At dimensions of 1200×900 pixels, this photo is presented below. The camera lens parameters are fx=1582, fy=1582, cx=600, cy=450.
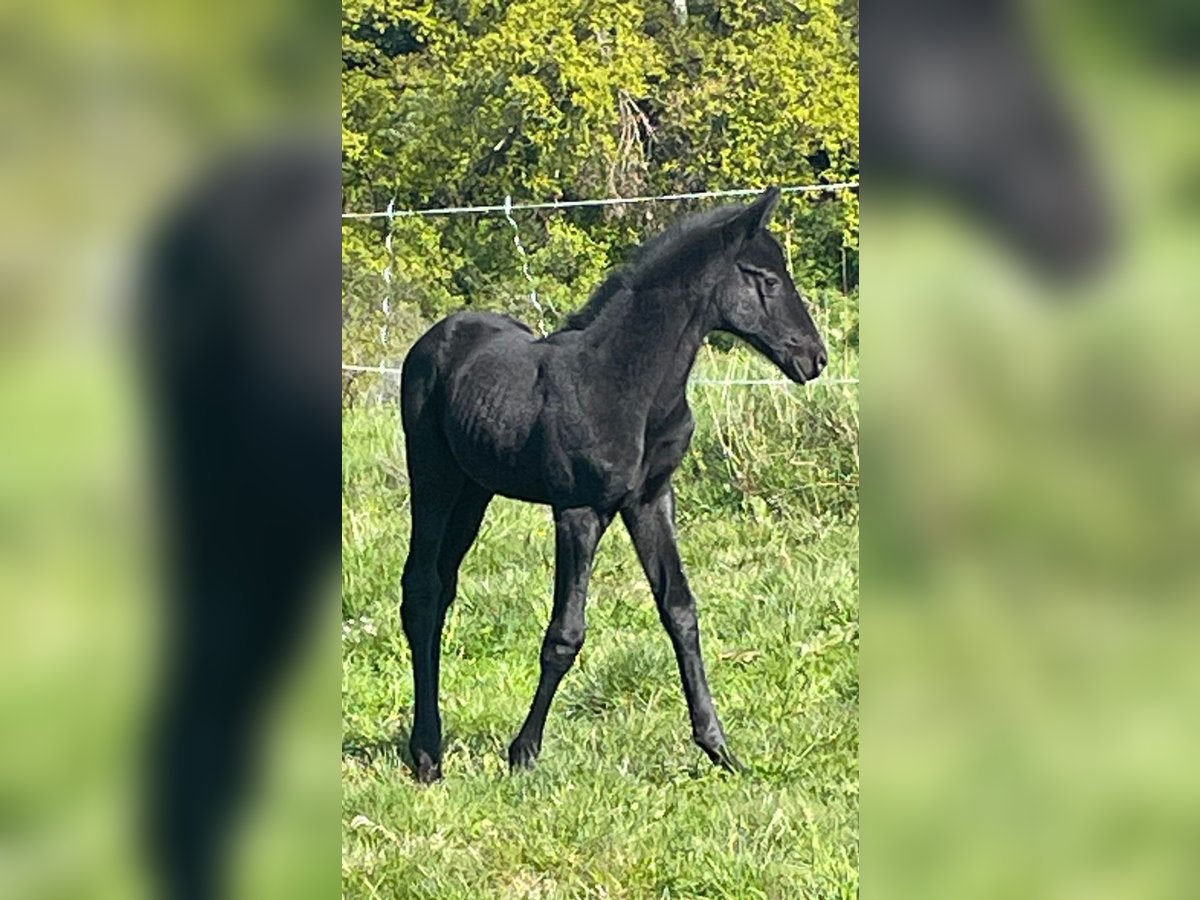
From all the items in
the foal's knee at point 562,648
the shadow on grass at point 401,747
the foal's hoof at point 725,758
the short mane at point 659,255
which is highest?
the short mane at point 659,255

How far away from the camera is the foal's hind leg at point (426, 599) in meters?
3.72

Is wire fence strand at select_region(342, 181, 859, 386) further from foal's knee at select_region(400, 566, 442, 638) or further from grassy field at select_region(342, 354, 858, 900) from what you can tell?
foal's knee at select_region(400, 566, 442, 638)

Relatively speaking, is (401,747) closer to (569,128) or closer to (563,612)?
(563,612)

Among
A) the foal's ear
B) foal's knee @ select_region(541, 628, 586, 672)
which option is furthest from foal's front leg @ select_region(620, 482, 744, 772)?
the foal's ear

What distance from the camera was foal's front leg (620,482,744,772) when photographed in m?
3.42

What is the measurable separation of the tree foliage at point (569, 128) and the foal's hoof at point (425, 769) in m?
1.00

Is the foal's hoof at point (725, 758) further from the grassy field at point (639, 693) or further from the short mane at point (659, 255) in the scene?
the short mane at point (659, 255)

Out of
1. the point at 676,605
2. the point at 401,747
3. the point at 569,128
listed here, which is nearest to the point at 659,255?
the point at 569,128

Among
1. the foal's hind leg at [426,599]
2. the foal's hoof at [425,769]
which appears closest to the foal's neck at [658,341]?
the foal's hind leg at [426,599]

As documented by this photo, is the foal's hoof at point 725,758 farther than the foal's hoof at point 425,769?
No
